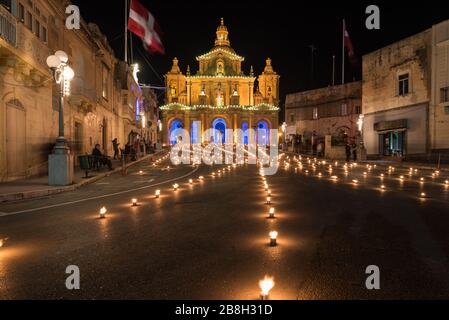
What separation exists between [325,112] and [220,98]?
37.5 m

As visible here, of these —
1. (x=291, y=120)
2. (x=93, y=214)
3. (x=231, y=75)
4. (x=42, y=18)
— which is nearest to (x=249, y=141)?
(x=231, y=75)

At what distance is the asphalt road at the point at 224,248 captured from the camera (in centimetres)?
426

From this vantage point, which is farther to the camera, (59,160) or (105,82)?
(105,82)

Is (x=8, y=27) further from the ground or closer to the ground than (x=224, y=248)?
further from the ground

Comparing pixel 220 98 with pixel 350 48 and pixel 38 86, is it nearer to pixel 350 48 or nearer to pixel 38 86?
pixel 350 48

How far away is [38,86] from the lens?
18.3 meters

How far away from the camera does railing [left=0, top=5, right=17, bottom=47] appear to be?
538 inches

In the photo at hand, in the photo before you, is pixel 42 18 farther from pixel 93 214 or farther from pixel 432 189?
pixel 432 189

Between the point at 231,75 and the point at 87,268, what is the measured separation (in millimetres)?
93968

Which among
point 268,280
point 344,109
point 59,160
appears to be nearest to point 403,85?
point 344,109

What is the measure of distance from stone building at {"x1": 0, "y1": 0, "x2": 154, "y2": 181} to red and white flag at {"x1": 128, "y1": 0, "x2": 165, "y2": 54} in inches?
129

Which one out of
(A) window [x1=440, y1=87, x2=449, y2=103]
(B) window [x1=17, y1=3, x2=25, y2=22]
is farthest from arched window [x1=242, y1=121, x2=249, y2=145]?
(B) window [x1=17, y1=3, x2=25, y2=22]

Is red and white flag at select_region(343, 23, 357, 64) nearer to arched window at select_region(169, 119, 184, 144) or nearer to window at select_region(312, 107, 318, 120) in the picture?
window at select_region(312, 107, 318, 120)
